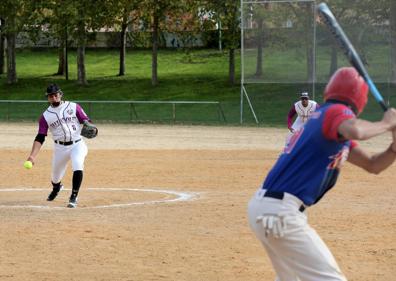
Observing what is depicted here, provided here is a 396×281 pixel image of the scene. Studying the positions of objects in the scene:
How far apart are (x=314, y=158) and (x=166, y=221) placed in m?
7.12

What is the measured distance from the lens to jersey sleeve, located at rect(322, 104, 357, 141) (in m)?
5.66

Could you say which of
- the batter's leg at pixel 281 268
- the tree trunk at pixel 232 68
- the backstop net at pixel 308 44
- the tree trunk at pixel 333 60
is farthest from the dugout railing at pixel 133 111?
the batter's leg at pixel 281 268

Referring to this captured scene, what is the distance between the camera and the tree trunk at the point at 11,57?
4681cm

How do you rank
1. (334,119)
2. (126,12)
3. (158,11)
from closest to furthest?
(334,119) → (158,11) → (126,12)

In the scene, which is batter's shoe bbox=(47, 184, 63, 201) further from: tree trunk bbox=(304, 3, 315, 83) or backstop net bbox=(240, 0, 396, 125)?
tree trunk bbox=(304, 3, 315, 83)

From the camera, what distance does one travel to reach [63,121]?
47.9ft

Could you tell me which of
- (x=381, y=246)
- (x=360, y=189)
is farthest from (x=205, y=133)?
(x=381, y=246)

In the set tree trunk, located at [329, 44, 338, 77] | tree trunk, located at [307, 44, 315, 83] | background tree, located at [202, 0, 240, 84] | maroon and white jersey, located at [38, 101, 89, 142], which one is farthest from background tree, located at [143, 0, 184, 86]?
maroon and white jersey, located at [38, 101, 89, 142]

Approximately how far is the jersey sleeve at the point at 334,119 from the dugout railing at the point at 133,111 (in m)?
29.0

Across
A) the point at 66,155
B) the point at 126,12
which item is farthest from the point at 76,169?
the point at 126,12

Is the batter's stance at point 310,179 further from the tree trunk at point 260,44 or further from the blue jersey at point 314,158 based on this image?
the tree trunk at point 260,44

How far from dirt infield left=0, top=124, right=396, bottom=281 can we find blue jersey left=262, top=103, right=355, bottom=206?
3.44 meters

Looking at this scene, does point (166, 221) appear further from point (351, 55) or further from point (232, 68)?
point (232, 68)

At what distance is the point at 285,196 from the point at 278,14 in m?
27.0
